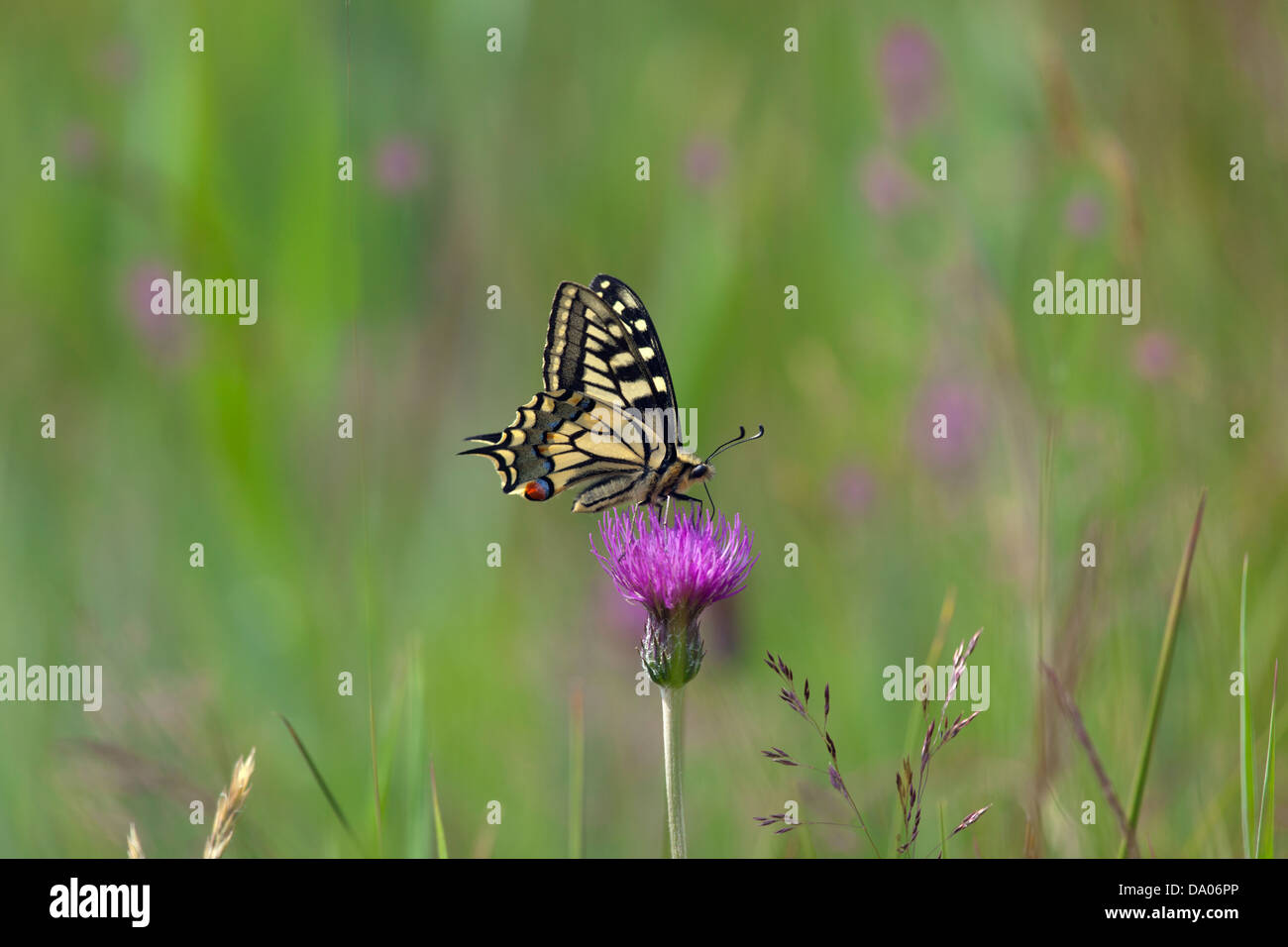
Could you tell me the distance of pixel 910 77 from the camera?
16.4 feet

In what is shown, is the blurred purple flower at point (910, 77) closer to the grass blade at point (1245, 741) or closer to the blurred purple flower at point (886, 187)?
the blurred purple flower at point (886, 187)

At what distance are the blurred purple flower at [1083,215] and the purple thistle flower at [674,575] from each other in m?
2.62

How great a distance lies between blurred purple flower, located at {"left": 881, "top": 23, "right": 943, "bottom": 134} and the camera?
16.1 ft

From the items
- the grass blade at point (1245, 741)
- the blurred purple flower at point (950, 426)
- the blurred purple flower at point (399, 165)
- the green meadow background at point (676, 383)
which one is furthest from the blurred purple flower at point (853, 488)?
the grass blade at point (1245, 741)

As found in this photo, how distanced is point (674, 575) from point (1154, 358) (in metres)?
2.31

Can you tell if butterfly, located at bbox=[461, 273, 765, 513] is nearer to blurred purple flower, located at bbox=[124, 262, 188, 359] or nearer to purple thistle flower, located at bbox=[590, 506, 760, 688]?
purple thistle flower, located at bbox=[590, 506, 760, 688]

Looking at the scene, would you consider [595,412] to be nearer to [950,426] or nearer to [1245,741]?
[1245,741]

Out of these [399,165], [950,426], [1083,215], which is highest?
[399,165]

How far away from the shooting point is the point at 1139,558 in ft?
10.4

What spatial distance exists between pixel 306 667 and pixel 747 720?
149 cm


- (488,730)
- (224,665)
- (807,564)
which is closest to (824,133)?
(807,564)

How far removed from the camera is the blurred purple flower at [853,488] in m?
4.25

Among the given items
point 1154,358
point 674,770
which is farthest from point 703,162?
point 674,770

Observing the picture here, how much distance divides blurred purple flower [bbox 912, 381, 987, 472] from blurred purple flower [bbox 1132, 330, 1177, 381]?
1.88 feet
